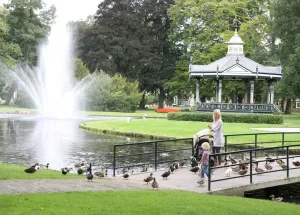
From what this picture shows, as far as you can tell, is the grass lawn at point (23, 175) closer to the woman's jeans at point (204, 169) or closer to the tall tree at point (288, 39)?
the woman's jeans at point (204, 169)

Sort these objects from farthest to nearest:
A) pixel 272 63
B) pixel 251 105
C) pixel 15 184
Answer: pixel 272 63 < pixel 251 105 < pixel 15 184

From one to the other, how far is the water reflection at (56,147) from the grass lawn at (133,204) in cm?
905

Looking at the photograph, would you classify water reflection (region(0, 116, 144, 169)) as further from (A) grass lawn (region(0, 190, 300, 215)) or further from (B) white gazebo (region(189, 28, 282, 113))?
(B) white gazebo (region(189, 28, 282, 113))

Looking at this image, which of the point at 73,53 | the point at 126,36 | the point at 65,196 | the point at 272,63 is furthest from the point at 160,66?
the point at 65,196

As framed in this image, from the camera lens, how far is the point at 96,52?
261 feet

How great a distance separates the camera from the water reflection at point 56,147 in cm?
2194

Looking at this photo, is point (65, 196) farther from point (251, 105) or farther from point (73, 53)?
point (73, 53)

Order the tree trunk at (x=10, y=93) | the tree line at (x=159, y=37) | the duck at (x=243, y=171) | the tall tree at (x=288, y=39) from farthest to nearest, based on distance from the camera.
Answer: the tree trunk at (x=10, y=93)
the tree line at (x=159, y=37)
the tall tree at (x=288, y=39)
the duck at (x=243, y=171)

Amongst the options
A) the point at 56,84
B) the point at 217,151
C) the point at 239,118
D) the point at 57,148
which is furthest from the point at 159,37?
the point at 217,151

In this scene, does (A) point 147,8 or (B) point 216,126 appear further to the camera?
(A) point 147,8

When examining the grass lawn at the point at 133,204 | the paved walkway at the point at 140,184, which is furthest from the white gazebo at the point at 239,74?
the grass lawn at the point at 133,204

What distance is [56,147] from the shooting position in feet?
88.3

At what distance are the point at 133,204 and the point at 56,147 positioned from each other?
678 inches

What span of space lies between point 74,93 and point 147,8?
21312 millimetres
